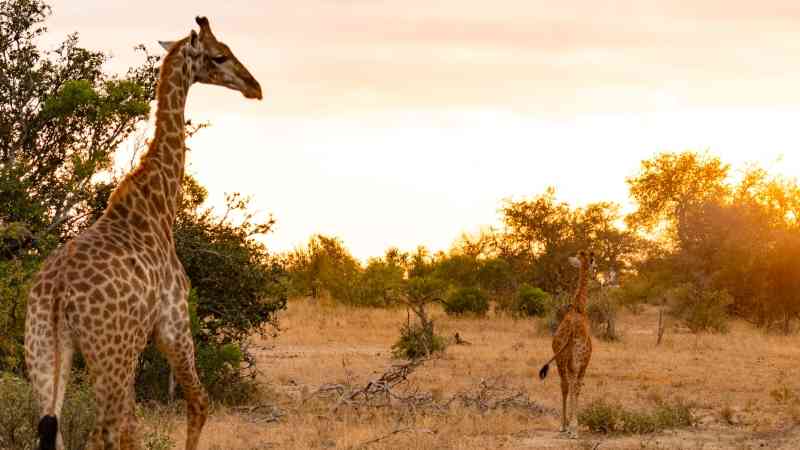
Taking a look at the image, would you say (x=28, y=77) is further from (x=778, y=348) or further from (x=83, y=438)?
(x=778, y=348)

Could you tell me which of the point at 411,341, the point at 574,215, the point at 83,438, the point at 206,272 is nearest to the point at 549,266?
the point at 574,215

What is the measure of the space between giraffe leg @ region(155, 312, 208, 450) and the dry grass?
163 inches

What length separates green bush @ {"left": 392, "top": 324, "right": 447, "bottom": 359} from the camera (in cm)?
2144

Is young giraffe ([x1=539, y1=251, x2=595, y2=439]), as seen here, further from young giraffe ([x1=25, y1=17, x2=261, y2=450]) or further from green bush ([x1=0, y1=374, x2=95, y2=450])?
young giraffe ([x1=25, y1=17, x2=261, y2=450])

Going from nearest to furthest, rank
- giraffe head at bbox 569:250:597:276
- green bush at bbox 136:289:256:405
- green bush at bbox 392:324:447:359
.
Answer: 1. giraffe head at bbox 569:250:597:276
2. green bush at bbox 136:289:256:405
3. green bush at bbox 392:324:447:359

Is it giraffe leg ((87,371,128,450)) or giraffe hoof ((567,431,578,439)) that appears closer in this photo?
giraffe leg ((87,371,128,450))

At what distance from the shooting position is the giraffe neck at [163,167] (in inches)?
279

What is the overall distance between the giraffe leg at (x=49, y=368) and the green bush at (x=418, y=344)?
15.3 m

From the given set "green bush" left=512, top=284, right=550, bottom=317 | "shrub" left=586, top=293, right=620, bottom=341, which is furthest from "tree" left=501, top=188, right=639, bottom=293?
"shrub" left=586, top=293, right=620, bottom=341

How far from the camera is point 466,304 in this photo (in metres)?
33.6

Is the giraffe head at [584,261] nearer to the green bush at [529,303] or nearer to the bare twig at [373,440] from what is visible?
the bare twig at [373,440]

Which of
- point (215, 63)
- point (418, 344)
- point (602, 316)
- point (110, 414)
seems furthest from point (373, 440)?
point (602, 316)

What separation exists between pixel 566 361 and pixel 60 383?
26.8 ft

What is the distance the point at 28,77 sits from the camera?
1445 cm
